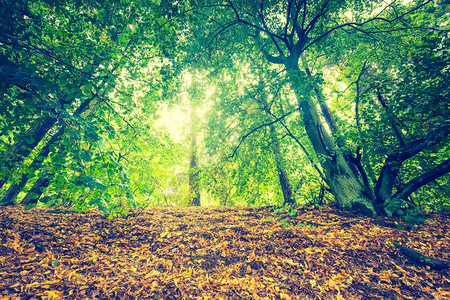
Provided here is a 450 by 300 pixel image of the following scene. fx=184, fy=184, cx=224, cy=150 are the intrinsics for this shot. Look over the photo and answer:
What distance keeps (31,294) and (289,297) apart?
11.2 ft

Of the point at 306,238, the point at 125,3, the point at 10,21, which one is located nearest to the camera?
the point at 10,21

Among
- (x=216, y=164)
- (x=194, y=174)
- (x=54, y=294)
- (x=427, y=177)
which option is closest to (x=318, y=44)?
(x=427, y=177)

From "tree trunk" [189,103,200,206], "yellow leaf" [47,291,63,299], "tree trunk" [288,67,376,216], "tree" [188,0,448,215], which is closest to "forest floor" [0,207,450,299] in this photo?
"yellow leaf" [47,291,63,299]

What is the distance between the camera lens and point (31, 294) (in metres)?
2.39

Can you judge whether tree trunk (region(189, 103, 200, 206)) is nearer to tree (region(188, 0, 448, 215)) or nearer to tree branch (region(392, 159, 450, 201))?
tree (region(188, 0, 448, 215))

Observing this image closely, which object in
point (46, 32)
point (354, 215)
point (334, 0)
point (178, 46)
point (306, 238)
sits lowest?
point (306, 238)

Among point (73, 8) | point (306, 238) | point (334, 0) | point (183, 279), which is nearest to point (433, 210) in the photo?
point (306, 238)

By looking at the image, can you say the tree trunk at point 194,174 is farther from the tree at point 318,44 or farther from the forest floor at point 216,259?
the tree at point 318,44

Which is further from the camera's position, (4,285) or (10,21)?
(10,21)

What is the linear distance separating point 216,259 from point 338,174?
4.37 m

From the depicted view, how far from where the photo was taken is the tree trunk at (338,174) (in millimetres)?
5307

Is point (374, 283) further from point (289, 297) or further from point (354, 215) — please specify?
point (354, 215)

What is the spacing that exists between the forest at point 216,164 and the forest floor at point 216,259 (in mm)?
30

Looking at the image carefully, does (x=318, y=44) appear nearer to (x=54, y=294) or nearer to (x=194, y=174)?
(x=194, y=174)
